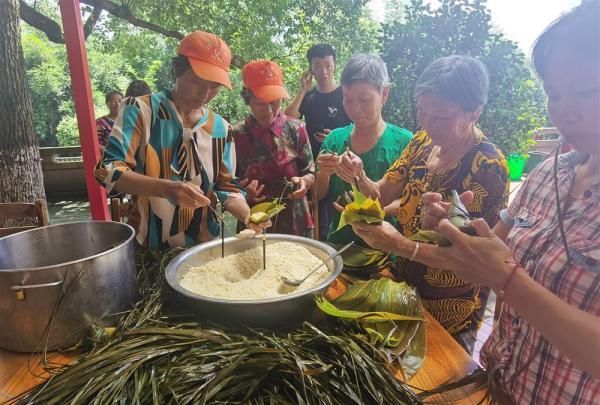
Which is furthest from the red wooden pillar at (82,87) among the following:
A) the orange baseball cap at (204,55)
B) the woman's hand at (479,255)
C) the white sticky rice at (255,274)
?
the woman's hand at (479,255)

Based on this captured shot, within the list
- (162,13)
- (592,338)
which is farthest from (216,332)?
(162,13)

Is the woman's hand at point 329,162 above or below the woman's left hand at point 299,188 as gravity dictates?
above

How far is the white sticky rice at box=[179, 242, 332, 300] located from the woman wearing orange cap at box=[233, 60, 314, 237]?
44.5 inches

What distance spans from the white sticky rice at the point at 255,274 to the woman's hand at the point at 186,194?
10.8 inches

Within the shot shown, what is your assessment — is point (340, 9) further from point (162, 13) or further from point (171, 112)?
point (171, 112)

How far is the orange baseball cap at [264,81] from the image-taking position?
2615mm

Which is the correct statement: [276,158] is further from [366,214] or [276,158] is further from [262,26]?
[262,26]

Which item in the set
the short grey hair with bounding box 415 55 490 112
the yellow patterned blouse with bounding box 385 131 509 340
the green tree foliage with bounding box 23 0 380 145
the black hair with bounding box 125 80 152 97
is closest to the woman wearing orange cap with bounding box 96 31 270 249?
the yellow patterned blouse with bounding box 385 131 509 340

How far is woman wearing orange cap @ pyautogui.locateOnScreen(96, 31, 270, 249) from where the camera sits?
1.71 meters

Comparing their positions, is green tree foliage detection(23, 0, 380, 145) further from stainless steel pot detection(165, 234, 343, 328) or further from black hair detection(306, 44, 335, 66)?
stainless steel pot detection(165, 234, 343, 328)

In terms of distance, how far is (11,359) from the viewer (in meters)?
1.15

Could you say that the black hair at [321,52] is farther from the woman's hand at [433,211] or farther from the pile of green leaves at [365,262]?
the woman's hand at [433,211]

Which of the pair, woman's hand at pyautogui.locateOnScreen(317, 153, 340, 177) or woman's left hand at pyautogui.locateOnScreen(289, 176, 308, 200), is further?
woman's left hand at pyautogui.locateOnScreen(289, 176, 308, 200)

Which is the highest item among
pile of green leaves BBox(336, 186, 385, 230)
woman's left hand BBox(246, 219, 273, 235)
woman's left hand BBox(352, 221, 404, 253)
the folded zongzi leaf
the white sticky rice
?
pile of green leaves BBox(336, 186, 385, 230)
